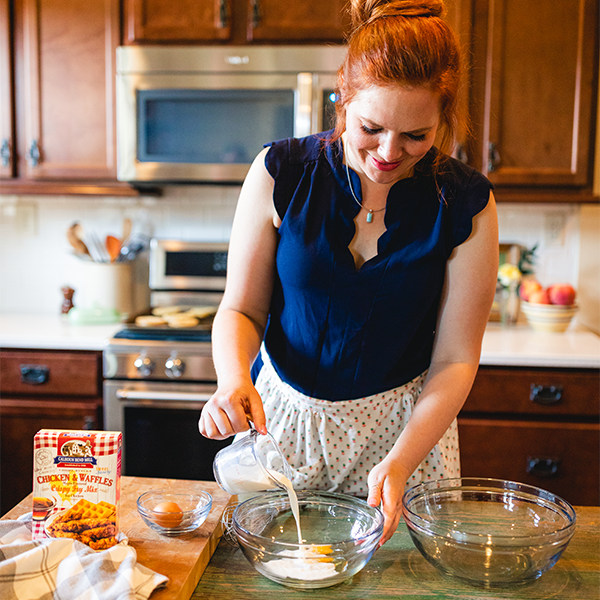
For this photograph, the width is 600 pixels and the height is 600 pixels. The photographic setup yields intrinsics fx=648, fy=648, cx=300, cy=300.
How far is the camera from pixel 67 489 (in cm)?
86

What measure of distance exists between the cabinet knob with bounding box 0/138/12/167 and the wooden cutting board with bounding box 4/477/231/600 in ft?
6.00

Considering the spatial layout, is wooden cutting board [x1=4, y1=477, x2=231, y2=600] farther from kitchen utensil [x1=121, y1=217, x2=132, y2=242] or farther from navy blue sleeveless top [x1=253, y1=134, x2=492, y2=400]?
kitchen utensil [x1=121, y1=217, x2=132, y2=242]

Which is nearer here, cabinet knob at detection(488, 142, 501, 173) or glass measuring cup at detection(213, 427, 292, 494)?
glass measuring cup at detection(213, 427, 292, 494)

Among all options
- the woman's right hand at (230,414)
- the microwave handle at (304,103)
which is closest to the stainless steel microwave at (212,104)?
the microwave handle at (304,103)

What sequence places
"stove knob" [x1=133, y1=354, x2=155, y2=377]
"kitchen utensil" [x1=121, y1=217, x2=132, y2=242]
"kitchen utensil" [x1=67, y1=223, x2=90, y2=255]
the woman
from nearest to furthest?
1. the woman
2. "stove knob" [x1=133, y1=354, x2=155, y2=377]
3. "kitchen utensil" [x1=67, y1=223, x2=90, y2=255]
4. "kitchen utensil" [x1=121, y1=217, x2=132, y2=242]

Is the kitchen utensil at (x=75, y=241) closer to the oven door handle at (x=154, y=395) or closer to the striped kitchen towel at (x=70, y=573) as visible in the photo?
the oven door handle at (x=154, y=395)

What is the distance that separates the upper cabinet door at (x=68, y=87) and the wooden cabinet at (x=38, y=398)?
0.73 metres

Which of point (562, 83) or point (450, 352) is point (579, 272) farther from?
point (450, 352)

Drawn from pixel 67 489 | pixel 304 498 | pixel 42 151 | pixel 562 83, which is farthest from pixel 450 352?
pixel 42 151

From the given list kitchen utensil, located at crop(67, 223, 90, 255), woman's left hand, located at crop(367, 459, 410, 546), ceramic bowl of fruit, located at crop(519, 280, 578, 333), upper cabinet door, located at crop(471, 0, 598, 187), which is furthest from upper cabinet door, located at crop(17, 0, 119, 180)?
woman's left hand, located at crop(367, 459, 410, 546)

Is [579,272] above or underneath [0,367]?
above

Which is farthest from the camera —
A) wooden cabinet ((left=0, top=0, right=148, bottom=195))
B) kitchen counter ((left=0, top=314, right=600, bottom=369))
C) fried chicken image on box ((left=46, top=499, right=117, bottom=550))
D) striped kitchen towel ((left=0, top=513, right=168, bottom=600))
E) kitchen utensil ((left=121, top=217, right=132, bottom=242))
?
kitchen utensil ((left=121, top=217, right=132, bottom=242))

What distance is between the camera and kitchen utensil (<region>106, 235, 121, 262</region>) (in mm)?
2693

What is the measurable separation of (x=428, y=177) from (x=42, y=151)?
1.82 m
